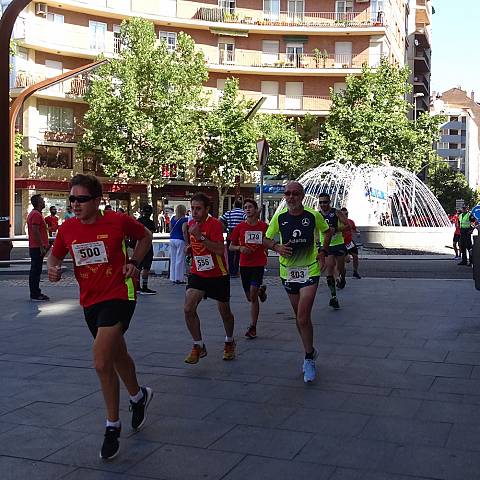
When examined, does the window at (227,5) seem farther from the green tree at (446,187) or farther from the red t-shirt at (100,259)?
the red t-shirt at (100,259)

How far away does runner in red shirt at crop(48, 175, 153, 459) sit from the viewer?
A: 4.37 meters

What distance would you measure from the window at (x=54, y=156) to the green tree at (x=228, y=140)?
28.3 ft

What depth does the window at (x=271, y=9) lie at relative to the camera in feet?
170

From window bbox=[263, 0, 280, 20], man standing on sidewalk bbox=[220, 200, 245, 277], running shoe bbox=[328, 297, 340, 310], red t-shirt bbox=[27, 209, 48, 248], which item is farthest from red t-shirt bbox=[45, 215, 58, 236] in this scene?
window bbox=[263, 0, 280, 20]

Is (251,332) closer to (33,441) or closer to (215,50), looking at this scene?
(33,441)

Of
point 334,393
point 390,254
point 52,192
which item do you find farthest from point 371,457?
point 52,192

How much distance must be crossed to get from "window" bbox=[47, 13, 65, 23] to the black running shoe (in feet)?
148

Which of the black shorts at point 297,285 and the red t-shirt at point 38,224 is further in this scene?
the red t-shirt at point 38,224

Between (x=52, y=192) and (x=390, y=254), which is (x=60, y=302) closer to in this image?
(x=390, y=254)

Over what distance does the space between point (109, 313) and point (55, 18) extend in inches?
1777

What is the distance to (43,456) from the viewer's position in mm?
4219

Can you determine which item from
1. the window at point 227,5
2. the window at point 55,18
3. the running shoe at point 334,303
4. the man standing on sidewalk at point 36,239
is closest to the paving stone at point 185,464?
the running shoe at point 334,303

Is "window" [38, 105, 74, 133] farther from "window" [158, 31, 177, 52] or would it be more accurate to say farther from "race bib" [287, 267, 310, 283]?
"race bib" [287, 267, 310, 283]

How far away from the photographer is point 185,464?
13.3 ft
